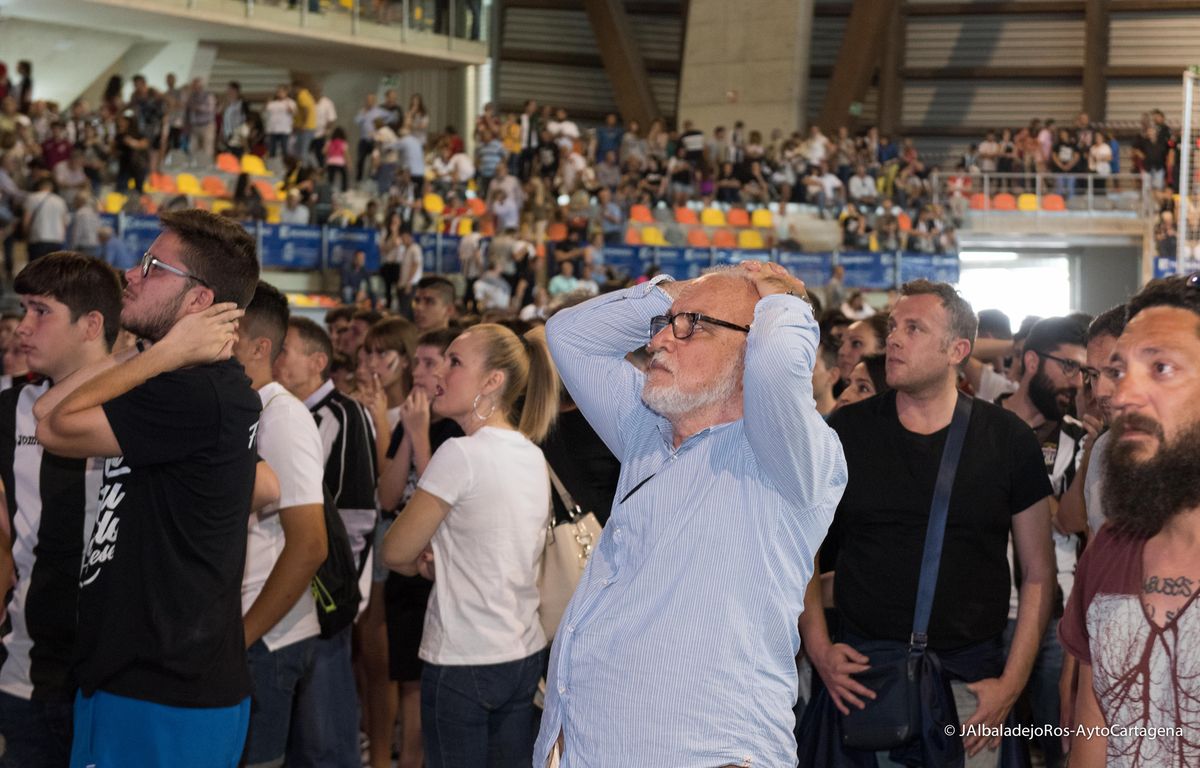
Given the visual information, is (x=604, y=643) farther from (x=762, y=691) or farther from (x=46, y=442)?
(x=46, y=442)

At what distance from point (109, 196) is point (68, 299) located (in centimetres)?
1421

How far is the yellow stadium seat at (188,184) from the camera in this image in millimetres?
18016

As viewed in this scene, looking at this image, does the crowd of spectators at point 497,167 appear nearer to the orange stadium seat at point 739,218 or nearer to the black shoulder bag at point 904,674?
the orange stadium seat at point 739,218

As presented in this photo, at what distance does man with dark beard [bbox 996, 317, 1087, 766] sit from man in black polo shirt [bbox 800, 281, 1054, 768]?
77 cm

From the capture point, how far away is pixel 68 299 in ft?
11.4

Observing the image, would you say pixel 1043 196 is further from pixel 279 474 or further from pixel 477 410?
pixel 279 474

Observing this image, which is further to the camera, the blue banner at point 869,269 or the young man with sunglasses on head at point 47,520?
the blue banner at point 869,269

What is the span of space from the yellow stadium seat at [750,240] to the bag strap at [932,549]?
1843cm

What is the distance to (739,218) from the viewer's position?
23.3m

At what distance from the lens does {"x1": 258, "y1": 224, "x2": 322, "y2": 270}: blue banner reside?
16.1 metres

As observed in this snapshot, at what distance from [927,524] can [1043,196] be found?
24686mm

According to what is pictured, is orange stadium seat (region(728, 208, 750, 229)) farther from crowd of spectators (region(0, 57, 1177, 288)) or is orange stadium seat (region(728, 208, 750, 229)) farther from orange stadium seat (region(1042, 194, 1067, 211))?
orange stadium seat (region(1042, 194, 1067, 211))

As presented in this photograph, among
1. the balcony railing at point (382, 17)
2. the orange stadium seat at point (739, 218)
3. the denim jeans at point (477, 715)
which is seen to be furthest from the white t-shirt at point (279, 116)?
the denim jeans at point (477, 715)

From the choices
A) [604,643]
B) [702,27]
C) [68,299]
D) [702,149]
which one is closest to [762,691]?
[604,643]
